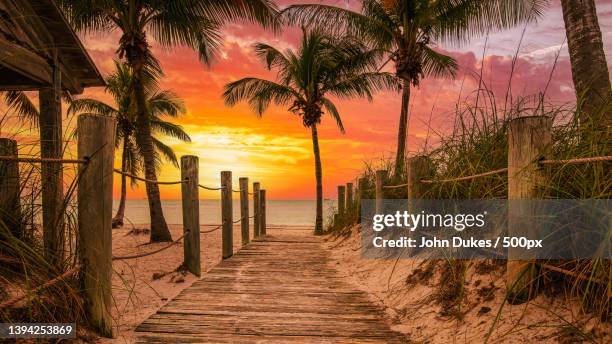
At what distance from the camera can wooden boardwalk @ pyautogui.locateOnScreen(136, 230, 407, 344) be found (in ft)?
9.90

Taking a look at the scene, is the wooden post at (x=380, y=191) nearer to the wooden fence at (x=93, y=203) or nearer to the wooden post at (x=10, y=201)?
the wooden fence at (x=93, y=203)

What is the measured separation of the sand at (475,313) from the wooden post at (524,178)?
0.13 m

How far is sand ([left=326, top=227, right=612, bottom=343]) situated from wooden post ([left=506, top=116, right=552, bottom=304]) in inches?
5.2

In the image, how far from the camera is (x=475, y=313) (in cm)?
270

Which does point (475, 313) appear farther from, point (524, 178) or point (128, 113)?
point (128, 113)

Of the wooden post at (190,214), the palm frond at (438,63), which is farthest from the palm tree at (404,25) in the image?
the wooden post at (190,214)

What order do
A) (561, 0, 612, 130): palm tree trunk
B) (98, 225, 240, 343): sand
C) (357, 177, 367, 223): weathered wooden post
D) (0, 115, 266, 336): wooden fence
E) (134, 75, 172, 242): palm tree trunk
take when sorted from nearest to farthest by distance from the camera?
1. (0, 115, 266, 336): wooden fence
2. (98, 225, 240, 343): sand
3. (561, 0, 612, 130): palm tree trunk
4. (357, 177, 367, 223): weathered wooden post
5. (134, 75, 172, 242): palm tree trunk

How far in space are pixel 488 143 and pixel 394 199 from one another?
125 inches

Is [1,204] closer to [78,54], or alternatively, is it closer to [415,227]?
[415,227]

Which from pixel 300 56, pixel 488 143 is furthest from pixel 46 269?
pixel 300 56

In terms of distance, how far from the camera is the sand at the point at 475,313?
6.86 ft

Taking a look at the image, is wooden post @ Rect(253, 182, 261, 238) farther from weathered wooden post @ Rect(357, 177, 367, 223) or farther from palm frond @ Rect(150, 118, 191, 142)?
palm frond @ Rect(150, 118, 191, 142)

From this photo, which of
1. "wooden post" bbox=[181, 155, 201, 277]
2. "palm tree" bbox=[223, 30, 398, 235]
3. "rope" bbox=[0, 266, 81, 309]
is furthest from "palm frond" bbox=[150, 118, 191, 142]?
"rope" bbox=[0, 266, 81, 309]

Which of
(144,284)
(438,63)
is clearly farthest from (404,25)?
(144,284)
